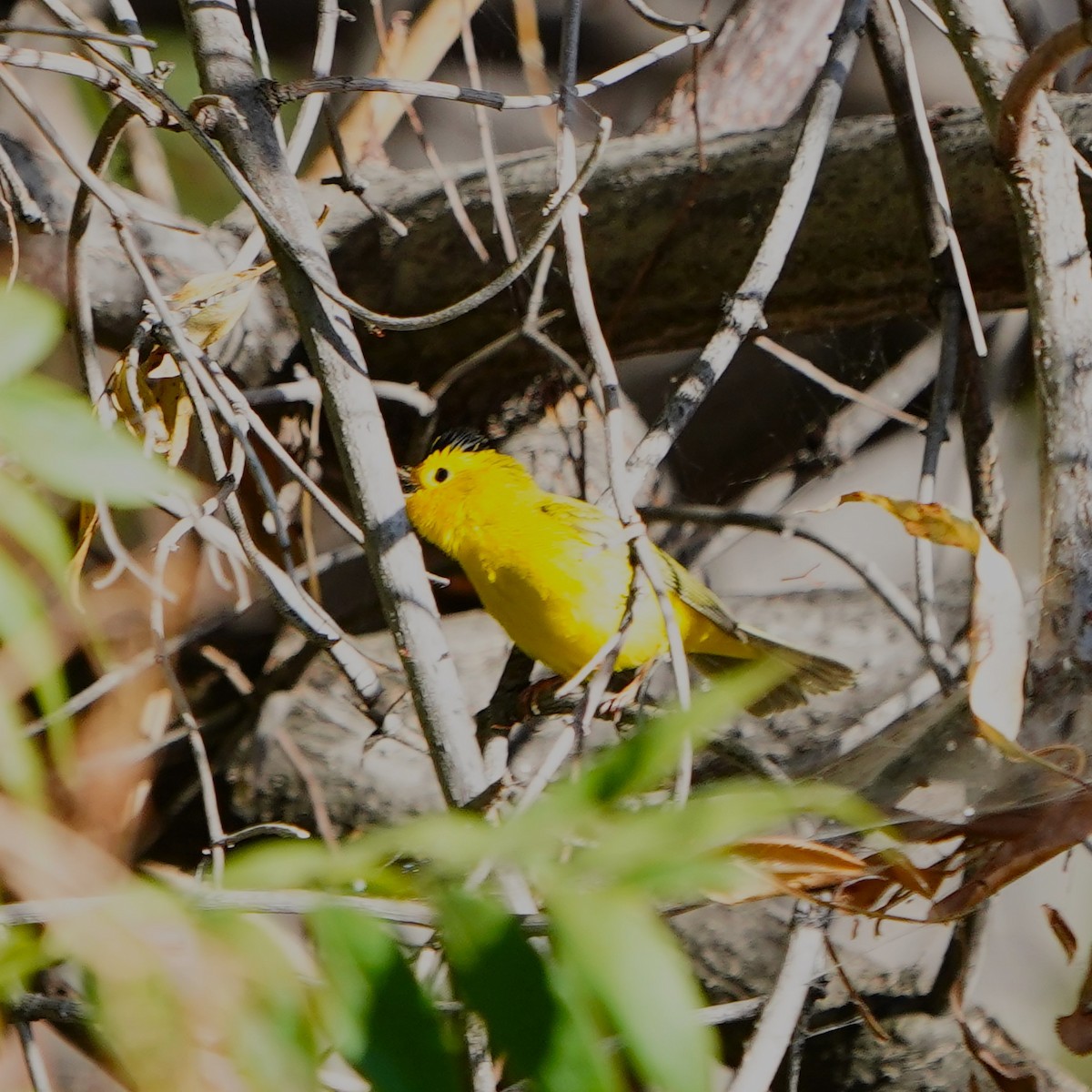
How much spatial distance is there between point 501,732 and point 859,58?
95.8 inches

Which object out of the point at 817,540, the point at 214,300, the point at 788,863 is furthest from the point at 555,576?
the point at 788,863

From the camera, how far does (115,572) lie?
5.47ft

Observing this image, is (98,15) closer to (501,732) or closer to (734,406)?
(734,406)

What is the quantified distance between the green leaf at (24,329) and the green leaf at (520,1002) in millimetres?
263

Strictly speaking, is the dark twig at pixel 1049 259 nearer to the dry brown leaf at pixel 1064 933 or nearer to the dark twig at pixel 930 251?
the dark twig at pixel 930 251

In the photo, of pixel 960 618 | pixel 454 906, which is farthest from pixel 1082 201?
pixel 454 906

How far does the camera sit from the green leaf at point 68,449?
0.47 meters

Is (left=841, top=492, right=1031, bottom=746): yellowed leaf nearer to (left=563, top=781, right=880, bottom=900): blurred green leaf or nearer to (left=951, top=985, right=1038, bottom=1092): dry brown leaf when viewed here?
(left=951, top=985, right=1038, bottom=1092): dry brown leaf

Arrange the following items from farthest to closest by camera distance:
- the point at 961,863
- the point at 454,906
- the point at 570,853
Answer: the point at 961,863
the point at 570,853
the point at 454,906

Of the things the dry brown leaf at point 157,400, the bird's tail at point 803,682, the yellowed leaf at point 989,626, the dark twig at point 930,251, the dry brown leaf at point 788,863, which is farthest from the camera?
the bird's tail at point 803,682

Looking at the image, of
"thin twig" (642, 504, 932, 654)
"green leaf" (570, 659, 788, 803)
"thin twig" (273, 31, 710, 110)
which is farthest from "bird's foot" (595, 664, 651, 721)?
"green leaf" (570, 659, 788, 803)

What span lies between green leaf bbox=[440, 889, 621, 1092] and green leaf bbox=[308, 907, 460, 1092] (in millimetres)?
25

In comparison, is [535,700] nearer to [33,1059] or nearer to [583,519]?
[583,519]

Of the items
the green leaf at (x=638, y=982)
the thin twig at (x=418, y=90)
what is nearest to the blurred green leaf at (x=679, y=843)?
the green leaf at (x=638, y=982)
